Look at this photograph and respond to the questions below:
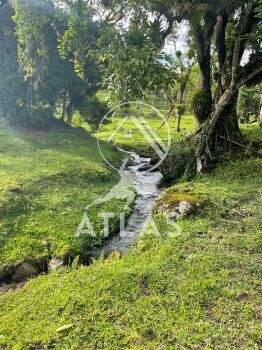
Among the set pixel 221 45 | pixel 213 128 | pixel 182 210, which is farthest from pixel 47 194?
pixel 221 45

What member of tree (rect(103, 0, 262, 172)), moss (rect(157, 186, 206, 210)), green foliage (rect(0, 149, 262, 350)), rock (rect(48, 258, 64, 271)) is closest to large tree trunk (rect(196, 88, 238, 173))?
tree (rect(103, 0, 262, 172))

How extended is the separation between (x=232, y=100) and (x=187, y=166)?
4687mm

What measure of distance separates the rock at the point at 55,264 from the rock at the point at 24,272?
0.52m

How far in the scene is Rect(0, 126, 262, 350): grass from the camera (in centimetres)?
1003

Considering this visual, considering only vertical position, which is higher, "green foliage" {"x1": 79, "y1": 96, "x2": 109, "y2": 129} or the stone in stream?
"green foliage" {"x1": 79, "y1": 96, "x2": 109, "y2": 129}

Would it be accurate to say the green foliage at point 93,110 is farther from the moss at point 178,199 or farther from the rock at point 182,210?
the rock at point 182,210

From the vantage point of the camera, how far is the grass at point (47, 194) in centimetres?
1677

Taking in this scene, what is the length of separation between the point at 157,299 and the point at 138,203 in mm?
12462

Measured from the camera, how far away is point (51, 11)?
131 feet

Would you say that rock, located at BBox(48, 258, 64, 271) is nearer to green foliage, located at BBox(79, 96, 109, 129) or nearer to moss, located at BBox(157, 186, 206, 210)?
moss, located at BBox(157, 186, 206, 210)

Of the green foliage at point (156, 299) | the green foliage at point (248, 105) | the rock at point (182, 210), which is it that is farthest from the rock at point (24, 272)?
the green foliage at point (248, 105)

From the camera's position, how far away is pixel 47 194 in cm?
2242

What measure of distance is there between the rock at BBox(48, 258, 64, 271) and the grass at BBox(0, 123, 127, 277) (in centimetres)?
31

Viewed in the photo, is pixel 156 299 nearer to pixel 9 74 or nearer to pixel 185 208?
pixel 185 208
